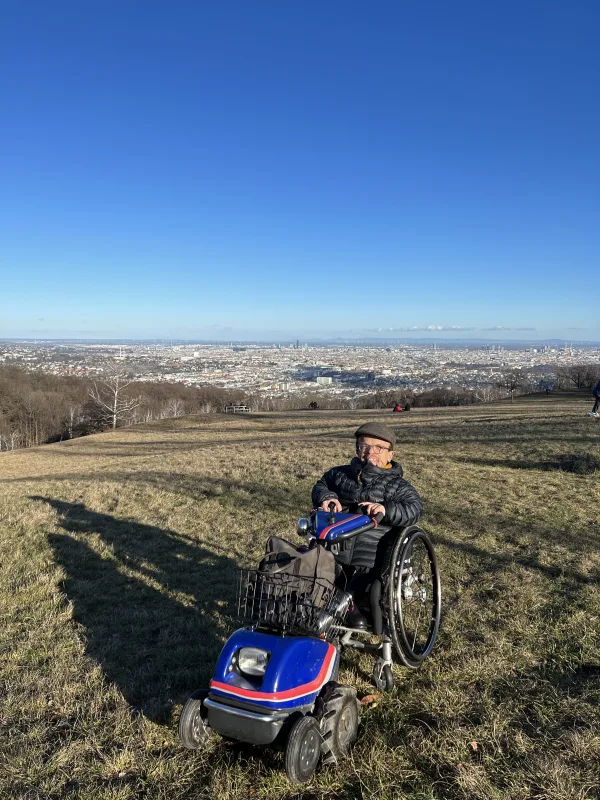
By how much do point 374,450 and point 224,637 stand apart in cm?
236

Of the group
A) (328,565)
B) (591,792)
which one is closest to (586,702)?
(591,792)

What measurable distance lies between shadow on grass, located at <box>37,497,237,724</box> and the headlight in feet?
3.49

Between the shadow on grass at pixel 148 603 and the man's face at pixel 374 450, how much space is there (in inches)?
89.4

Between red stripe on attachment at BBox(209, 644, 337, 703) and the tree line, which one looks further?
the tree line

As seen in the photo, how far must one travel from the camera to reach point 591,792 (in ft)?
9.22

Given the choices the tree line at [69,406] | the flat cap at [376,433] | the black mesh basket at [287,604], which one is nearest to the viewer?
the black mesh basket at [287,604]

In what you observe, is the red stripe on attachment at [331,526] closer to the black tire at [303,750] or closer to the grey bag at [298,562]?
the grey bag at [298,562]

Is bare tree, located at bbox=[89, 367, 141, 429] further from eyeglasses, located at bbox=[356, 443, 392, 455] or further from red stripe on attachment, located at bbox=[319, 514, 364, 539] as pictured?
red stripe on attachment, located at bbox=[319, 514, 364, 539]

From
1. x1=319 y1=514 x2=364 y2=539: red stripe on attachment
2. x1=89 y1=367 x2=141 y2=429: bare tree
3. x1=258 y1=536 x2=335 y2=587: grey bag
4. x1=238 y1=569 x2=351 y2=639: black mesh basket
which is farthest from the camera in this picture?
x1=89 y1=367 x2=141 y2=429: bare tree

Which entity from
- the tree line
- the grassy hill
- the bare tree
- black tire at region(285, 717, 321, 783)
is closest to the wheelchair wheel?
the grassy hill

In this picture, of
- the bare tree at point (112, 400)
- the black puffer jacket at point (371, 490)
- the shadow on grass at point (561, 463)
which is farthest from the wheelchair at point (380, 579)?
the bare tree at point (112, 400)

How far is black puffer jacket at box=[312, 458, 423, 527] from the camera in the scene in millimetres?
4473

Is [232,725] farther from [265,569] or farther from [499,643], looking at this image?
[499,643]

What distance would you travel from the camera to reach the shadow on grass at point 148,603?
4.25m
